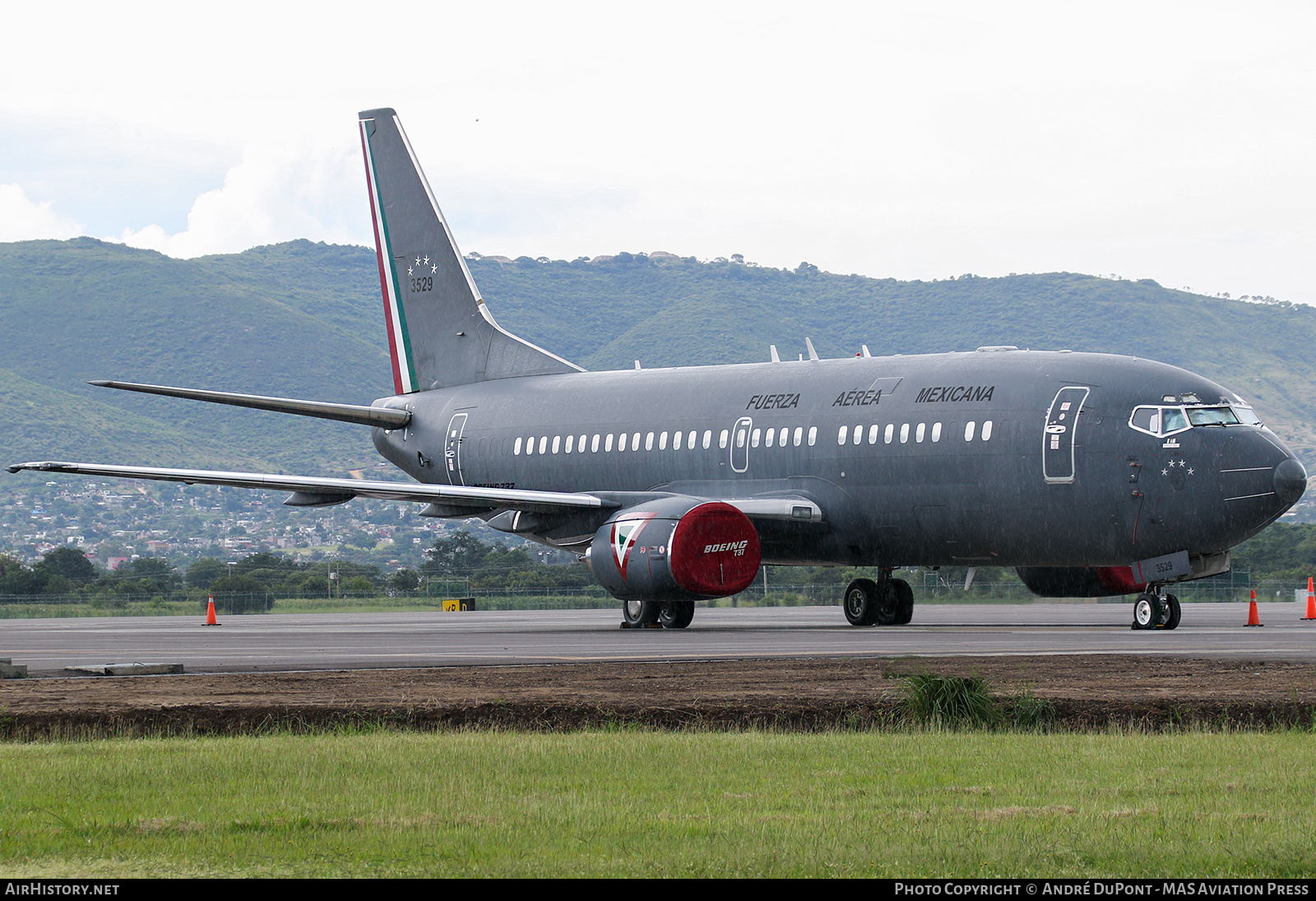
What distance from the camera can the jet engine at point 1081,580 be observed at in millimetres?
28562

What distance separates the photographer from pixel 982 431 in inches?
1021

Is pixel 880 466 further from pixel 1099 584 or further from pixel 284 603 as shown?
pixel 284 603

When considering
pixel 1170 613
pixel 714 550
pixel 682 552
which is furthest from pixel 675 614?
pixel 1170 613

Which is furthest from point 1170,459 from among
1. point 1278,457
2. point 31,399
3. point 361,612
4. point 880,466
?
point 31,399

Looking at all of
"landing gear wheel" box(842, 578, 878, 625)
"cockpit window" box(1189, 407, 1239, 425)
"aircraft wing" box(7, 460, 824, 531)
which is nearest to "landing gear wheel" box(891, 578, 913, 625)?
"landing gear wheel" box(842, 578, 878, 625)

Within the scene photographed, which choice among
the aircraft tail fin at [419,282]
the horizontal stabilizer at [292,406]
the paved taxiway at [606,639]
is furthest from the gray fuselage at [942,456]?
the aircraft tail fin at [419,282]

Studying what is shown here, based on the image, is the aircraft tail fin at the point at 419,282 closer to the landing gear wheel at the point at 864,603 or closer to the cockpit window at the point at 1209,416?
the landing gear wheel at the point at 864,603

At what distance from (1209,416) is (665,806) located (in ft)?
59.4

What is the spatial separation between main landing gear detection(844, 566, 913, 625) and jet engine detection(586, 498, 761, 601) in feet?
10.3

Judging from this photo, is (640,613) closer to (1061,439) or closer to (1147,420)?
(1061,439)

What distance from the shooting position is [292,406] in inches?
1265

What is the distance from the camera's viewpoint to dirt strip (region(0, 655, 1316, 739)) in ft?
38.9

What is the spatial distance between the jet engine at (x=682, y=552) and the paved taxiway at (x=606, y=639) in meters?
0.81

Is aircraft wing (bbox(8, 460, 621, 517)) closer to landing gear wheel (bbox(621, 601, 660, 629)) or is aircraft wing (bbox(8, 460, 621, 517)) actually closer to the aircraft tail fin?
landing gear wheel (bbox(621, 601, 660, 629))
